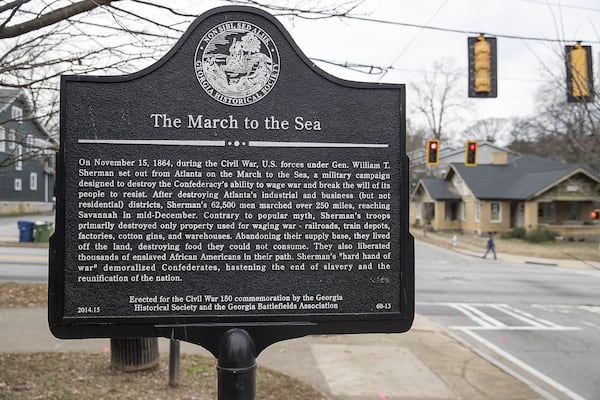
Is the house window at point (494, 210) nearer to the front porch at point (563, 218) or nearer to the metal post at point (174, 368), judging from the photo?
the front porch at point (563, 218)

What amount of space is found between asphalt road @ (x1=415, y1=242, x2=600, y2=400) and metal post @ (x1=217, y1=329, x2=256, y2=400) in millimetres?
4878

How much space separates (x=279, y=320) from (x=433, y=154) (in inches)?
648

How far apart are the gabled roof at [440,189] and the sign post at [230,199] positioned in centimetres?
4205

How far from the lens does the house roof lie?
3656cm

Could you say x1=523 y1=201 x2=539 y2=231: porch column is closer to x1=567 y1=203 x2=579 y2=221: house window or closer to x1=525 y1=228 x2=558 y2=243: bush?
x1=525 y1=228 x2=558 y2=243: bush

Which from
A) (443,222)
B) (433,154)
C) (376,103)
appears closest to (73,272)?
(376,103)

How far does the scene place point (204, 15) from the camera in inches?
126

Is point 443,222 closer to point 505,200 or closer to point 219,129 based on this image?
point 505,200

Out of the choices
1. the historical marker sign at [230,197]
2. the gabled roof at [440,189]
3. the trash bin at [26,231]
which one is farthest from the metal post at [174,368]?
the gabled roof at [440,189]

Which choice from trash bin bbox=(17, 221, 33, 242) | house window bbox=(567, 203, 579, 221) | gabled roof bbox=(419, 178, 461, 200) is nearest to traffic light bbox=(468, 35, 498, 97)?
trash bin bbox=(17, 221, 33, 242)

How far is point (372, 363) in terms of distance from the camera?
295 inches

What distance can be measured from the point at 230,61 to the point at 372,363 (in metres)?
5.46

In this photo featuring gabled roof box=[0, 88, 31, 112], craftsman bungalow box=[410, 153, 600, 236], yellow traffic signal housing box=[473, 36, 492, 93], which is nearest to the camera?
gabled roof box=[0, 88, 31, 112]

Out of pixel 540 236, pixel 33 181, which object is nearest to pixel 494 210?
pixel 540 236
